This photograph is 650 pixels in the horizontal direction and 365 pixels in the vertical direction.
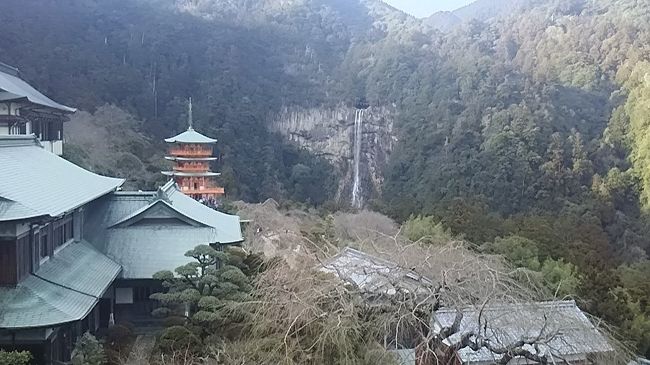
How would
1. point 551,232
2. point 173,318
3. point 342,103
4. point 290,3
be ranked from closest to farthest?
point 173,318 → point 551,232 → point 342,103 → point 290,3

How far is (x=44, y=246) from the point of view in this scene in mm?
10062

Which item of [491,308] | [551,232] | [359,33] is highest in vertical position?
[359,33]

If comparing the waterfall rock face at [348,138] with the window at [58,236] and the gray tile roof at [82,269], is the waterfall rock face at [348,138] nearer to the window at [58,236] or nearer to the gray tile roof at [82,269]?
the gray tile roof at [82,269]

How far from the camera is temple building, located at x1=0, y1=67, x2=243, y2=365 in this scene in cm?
834

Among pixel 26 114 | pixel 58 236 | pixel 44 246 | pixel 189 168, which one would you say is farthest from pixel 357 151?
pixel 44 246

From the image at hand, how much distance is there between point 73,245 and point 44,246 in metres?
1.70

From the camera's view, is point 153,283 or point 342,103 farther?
point 342,103

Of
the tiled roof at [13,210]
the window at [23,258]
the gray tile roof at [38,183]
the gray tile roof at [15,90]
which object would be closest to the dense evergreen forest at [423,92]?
the gray tile roof at [38,183]

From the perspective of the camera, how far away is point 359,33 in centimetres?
8225

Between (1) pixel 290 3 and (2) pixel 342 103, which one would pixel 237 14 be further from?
(2) pixel 342 103

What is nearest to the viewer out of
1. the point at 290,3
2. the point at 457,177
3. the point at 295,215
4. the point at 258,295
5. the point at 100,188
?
the point at 258,295

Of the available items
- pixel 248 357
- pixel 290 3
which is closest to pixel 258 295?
pixel 248 357

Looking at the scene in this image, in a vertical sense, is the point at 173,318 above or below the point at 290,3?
below

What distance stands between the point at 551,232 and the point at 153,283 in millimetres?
13821
